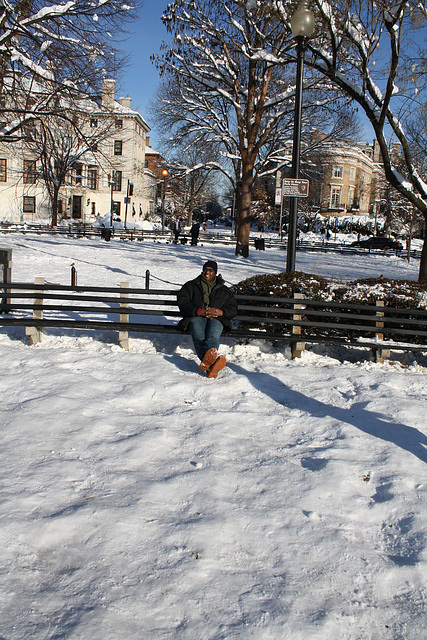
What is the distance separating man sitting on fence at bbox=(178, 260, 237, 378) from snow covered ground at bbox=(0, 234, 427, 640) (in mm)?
538

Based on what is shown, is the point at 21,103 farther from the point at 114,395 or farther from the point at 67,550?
the point at 67,550

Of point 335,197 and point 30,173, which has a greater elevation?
point 335,197

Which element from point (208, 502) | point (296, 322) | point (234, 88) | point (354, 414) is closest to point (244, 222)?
point (234, 88)

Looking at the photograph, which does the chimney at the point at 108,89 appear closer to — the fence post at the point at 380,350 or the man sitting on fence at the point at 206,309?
the man sitting on fence at the point at 206,309

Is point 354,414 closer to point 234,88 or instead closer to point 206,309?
point 206,309

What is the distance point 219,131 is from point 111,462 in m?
Result: 26.3

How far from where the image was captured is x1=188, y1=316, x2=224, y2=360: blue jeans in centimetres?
700

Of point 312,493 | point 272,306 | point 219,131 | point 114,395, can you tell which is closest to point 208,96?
point 219,131

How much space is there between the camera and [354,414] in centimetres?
598

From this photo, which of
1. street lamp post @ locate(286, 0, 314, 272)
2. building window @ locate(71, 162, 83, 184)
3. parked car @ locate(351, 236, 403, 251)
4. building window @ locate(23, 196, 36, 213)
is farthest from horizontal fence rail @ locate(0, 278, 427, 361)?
building window @ locate(23, 196, 36, 213)

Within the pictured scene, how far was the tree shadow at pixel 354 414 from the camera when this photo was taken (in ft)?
17.3

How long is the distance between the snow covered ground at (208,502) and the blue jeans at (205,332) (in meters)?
0.42

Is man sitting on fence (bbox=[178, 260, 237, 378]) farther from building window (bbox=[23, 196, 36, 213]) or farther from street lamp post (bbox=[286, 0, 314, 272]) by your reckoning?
building window (bbox=[23, 196, 36, 213])

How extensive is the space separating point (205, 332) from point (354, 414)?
2330 mm
